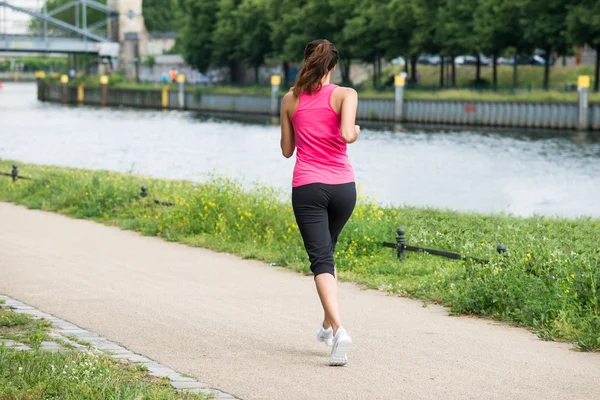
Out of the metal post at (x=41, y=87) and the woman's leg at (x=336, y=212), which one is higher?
the woman's leg at (x=336, y=212)

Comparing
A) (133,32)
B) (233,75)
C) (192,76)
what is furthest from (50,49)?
(233,75)

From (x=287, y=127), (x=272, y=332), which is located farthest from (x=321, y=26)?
(x=287, y=127)

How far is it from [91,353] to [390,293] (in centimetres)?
381

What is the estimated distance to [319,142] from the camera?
675 centimetres

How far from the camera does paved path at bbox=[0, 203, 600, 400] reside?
20.8ft

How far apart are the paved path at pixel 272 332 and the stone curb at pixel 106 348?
12cm

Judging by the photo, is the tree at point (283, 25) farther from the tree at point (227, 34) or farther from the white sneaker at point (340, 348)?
the white sneaker at point (340, 348)

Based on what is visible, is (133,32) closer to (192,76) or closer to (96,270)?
(192,76)

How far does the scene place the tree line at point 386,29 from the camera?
5997 centimetres

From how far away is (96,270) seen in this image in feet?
36.2

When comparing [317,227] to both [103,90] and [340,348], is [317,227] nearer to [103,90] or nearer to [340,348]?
[340,348]

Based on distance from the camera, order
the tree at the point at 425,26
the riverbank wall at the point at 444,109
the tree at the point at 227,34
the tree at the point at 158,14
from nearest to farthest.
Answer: the riverbank wall at the point at 444,109, the tree at the point at 425,26, the tree at the point at 227,34, the tree at the point at 158,14

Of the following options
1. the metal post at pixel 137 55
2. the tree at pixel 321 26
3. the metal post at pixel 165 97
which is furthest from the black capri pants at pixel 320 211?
the metal post at pixel 137 55

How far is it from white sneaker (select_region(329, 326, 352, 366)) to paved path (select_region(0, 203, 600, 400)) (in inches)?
2.3
